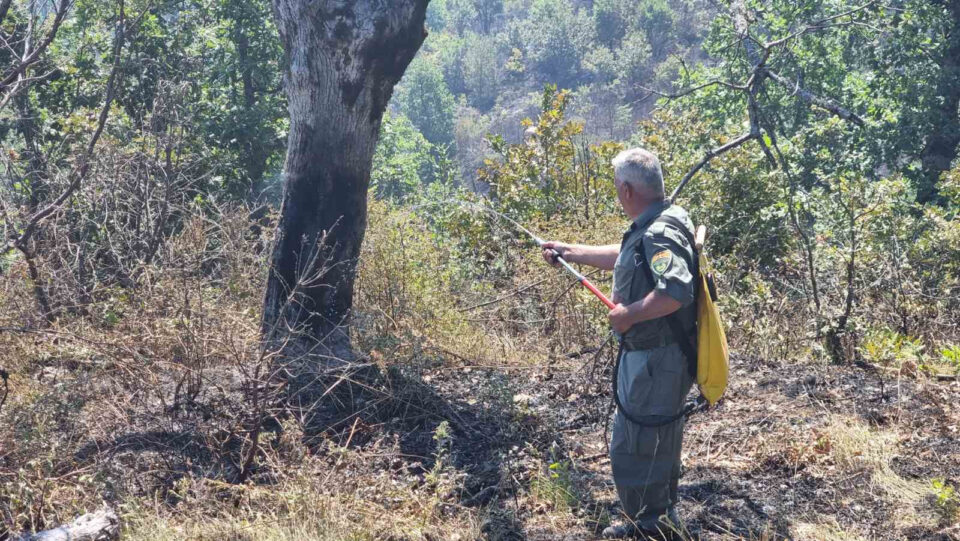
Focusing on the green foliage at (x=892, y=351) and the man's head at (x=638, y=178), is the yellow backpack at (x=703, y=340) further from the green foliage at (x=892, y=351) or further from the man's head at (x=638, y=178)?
the green foliage at (x=892, y=351)

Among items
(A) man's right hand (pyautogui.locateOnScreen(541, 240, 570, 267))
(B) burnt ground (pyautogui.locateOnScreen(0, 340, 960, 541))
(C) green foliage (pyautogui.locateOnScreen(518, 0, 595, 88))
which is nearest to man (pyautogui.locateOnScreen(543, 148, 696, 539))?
(B) burnt ground (pyautogui.locateOnScreen(0, 340, 960, 541))

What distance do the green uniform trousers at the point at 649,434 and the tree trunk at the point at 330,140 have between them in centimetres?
222

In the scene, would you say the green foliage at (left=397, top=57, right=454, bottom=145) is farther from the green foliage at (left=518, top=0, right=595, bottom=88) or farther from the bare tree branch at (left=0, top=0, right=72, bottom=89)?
the bare tree branch at (left=0, top=0, right=72, bottom=89)

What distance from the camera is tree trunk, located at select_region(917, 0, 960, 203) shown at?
13.0 meters

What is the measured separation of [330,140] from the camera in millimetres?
5281

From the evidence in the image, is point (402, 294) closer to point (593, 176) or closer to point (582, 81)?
point (593, 176)

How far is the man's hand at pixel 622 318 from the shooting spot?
3328mm

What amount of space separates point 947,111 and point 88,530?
13769 mm

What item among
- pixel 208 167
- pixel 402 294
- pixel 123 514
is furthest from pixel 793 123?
pixel 123 514

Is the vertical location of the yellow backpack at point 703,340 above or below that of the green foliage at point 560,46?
below

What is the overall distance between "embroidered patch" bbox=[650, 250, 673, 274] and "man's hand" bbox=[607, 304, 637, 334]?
198mm

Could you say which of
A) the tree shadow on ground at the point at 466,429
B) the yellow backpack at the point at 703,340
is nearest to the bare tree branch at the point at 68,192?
the tree shadow on ground at the point at 466,429

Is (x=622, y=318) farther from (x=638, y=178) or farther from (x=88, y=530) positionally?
(x=88, y=530)

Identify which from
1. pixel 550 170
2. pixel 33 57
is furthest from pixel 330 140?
pixel 550 170
